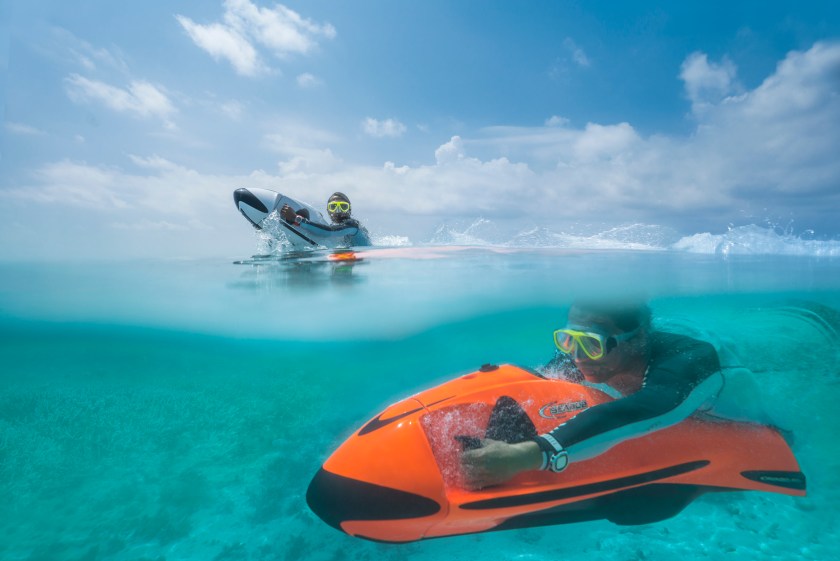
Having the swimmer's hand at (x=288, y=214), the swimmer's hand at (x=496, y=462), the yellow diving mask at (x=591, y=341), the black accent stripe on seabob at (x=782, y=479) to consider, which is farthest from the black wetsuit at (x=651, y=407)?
→ the swimmer's hand at (x=288, y=214)

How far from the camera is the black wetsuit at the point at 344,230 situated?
10219 mm

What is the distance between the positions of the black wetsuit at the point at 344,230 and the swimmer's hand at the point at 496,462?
857 centimetres

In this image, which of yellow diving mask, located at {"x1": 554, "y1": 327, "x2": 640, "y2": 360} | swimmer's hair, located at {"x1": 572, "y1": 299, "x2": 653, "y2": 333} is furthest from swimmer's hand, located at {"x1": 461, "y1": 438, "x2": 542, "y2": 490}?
swimmer's hair, located at {"x1": 572, "y1": 299, "x2": 653, "y2": 333}

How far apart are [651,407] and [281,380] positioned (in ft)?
52.9

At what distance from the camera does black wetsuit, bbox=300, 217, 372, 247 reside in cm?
1022

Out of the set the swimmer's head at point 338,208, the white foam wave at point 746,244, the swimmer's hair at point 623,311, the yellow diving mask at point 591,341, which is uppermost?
the swimmer's head at point 338,208

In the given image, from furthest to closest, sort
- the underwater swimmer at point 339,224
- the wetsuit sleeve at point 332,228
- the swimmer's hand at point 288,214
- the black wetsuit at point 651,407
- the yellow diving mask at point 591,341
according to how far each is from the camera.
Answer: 1. the wetsuit sleeve at point 332,228
2. the underwater swimmer at point 339,224
3. the swimmer's hand at point 288,214
4. the yellow diving mask at point 591,341
5. the black wetsuit at point 651,407

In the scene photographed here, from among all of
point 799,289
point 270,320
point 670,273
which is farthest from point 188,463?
point 799,289

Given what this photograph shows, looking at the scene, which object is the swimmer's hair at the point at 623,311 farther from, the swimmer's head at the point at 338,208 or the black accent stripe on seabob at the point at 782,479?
the swimmer's head at the point at 338,208

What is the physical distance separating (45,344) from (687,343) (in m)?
15.3

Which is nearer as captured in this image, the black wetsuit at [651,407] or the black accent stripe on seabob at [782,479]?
the black wetsuit at [651,407]

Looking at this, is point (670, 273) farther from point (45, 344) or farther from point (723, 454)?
point (45, 344)

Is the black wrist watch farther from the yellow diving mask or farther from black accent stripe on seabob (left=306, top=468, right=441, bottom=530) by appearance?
the yellow diving mask

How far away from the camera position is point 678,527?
4715 millimetres
